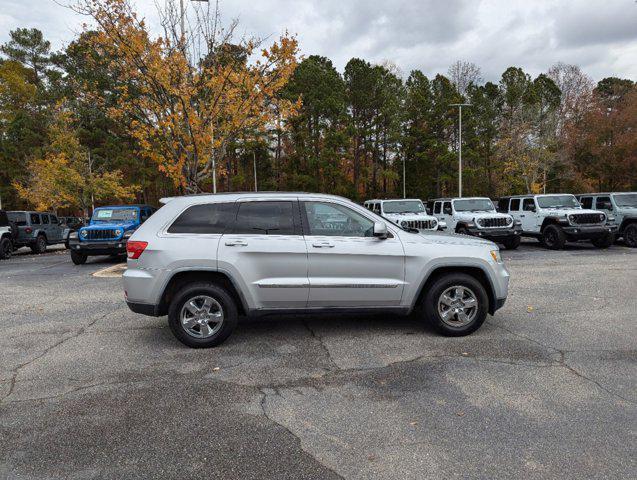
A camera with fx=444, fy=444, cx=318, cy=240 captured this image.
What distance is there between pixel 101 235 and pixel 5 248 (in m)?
5.80

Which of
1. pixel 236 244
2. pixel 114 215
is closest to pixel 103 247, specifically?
pixel 114 215

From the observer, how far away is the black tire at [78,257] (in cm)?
1377

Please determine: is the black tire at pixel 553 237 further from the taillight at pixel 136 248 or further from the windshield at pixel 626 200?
the taillight at pixel 136 248

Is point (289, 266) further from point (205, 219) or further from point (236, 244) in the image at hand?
point (205, 219)

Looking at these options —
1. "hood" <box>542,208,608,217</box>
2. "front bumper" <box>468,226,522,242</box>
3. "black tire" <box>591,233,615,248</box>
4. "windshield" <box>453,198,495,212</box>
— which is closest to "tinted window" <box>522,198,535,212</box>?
"hood" <box>542,208,608,217</box>

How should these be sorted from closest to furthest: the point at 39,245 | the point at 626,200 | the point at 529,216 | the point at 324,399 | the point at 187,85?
the point at 324,399 → the point at 187,85 → the point at 626,200 → the point at 529,216 → the point at 39,245

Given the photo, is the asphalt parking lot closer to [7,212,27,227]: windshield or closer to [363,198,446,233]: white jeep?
[363,198,446,233]: white jeep

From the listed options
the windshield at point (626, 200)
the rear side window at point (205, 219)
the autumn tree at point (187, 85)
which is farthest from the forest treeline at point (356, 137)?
the windshield at point (626, 200)

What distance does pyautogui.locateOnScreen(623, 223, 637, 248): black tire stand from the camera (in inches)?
597

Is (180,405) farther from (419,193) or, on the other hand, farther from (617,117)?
(419,193)

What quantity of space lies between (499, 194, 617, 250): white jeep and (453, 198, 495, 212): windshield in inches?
50.4

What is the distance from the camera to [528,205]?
1619 centimetres

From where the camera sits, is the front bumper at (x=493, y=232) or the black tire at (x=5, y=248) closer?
the front bumper at (x=493, y=232)

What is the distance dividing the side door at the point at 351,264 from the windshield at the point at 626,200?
1427 centimetres
